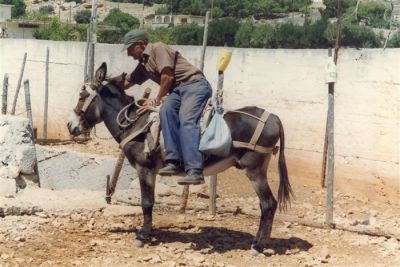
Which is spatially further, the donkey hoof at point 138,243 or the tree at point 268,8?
the tree at point 268,8

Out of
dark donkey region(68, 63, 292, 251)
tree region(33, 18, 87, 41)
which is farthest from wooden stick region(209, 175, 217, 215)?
tree region(33, 18, 87, 41)

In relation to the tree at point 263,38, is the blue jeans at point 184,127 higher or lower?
lower

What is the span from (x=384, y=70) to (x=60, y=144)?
7.34 m

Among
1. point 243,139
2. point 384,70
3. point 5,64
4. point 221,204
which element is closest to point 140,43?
point 243,139

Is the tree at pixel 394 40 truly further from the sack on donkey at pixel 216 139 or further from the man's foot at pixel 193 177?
the man's foot at pixel 193 177

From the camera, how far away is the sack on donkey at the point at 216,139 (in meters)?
5.75

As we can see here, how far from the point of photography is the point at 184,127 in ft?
18.8

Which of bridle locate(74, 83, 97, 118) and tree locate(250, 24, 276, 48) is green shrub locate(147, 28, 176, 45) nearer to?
tree locate(250, 24, 276, 48)

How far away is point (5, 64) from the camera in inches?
650

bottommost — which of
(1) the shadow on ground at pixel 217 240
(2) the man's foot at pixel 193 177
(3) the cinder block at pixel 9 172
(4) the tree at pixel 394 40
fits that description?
(1) the shadow on ground at pixel 217 240

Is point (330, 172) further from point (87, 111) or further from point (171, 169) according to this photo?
point (87, 111)

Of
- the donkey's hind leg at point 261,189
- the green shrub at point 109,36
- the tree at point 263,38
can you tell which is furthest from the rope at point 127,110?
the green shrub at point 109,36

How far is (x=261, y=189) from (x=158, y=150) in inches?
42.4

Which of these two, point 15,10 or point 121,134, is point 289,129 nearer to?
point 121,134
